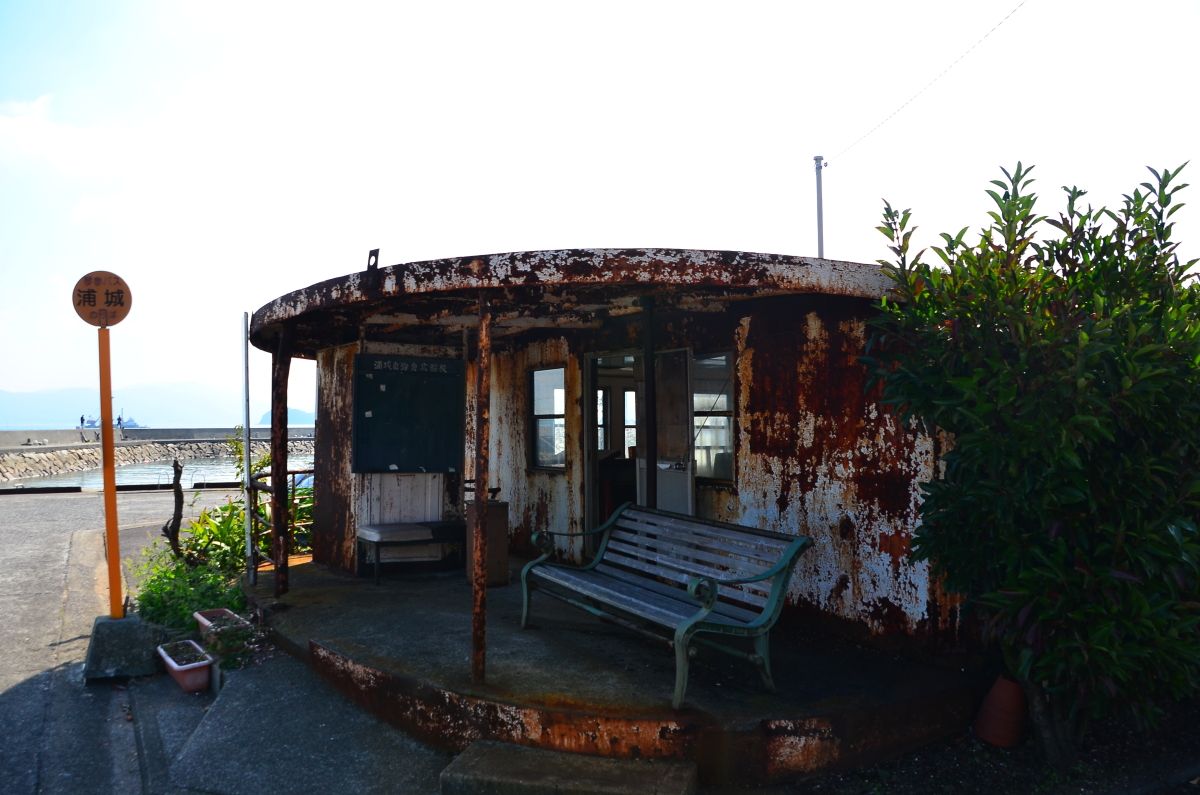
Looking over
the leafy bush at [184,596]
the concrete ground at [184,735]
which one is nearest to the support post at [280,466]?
the leafy bush at [184,596]

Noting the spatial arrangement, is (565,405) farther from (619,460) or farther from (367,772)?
(367,772)

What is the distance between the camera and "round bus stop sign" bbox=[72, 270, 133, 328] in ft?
17.2

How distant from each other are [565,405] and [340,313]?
7.38 feet

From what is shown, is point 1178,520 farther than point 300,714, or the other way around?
point 300,714

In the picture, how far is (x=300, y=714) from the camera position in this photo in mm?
4312

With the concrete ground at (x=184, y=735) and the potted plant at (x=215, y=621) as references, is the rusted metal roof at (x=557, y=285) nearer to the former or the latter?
the potted plant at (x=215, y=621)

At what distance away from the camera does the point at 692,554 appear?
15.7 feet

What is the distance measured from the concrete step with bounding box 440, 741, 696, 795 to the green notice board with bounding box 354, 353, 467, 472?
351 cm

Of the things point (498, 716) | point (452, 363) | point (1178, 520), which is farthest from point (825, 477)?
point (452, 363)

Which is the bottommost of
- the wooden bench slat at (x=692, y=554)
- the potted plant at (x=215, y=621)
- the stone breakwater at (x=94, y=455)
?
the stone breakwater at (x=94, y=455)

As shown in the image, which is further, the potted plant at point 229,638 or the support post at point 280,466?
the support post at point 280,466

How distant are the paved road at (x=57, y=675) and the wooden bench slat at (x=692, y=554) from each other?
9.67 ft

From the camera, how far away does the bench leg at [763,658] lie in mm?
3934

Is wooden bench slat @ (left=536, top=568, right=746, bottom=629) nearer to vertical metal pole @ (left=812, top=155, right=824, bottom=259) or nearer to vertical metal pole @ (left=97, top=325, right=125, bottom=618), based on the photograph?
vertical metal pole @ (left=97, top=325, right=125, bottom=618)
